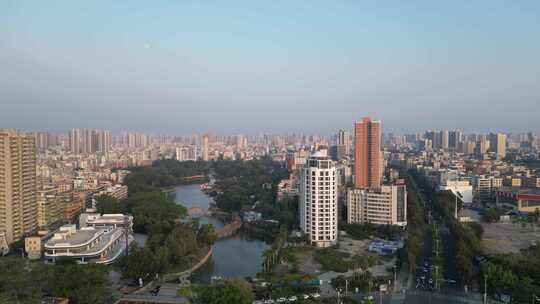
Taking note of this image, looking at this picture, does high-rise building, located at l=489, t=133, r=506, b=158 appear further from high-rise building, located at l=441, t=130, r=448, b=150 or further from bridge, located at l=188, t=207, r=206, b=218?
bridge, located at l=188, t=207, r=206, b=218

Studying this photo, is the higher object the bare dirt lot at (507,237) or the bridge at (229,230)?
the bare dirt lot at (507,237)

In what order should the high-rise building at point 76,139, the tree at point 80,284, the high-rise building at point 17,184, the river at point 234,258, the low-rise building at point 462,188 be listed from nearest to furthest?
the tree at point 80,284
the river at point 234,258
the high-rise building at point 17,184
the low-rise building at point 462,188
the high-rise building at point 76,139

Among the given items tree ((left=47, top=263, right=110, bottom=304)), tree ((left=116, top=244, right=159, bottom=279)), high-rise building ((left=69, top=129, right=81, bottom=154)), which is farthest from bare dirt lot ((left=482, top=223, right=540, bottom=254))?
high-rise building ((left=69, top=129, right=81, bottom=154))

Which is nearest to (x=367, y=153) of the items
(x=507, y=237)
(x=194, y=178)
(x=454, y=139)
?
(x=507, y=237)

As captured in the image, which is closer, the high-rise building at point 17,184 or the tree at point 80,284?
the tree at point 80,284

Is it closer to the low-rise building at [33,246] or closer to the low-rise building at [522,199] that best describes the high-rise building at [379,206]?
→ the low-rise building at [522,199]

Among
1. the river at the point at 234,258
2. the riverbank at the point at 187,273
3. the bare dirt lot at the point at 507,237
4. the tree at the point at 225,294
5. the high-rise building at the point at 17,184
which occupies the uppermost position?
the high-rise building at the point at 17,184

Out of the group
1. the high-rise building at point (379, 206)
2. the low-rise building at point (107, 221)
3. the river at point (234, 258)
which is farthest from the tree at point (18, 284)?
the high-rise building at point (379, 206)

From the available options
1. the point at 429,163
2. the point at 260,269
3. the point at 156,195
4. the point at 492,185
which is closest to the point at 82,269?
the point at 260,269
